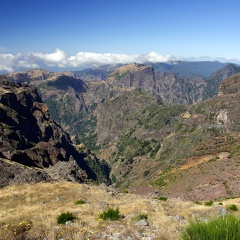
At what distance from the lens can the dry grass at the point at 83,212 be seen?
1454 centimetres

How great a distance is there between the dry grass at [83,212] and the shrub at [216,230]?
294 cm

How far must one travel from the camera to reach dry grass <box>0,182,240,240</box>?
14.5 metres

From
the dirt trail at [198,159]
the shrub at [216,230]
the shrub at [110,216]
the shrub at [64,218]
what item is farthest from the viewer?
the dirt trail at [198,159]

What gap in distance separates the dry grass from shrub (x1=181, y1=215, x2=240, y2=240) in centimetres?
294

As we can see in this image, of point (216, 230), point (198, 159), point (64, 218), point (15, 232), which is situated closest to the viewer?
point (216, 230)

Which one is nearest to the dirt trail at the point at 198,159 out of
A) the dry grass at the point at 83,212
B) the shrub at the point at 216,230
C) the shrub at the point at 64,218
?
the dry grass at the point at 83,212

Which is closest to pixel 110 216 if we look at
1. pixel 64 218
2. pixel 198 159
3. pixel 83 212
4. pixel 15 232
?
pixel 64 218

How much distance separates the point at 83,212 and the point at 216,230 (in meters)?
14.6

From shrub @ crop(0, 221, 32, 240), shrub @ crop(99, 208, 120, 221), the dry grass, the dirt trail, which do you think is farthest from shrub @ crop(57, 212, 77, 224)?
the dirt trail

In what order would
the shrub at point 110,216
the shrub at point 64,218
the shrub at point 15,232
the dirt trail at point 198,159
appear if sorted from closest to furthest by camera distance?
the shrub at point 15,232 → the shrub at point 64,218 → the shrub at point 110,216 → the dirt trail at point 198,159

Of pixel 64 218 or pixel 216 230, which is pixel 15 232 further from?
pixel 216 230

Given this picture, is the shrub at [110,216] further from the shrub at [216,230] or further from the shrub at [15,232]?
the shrub at [216,230]

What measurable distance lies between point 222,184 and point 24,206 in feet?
120

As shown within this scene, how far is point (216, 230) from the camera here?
9461mm
